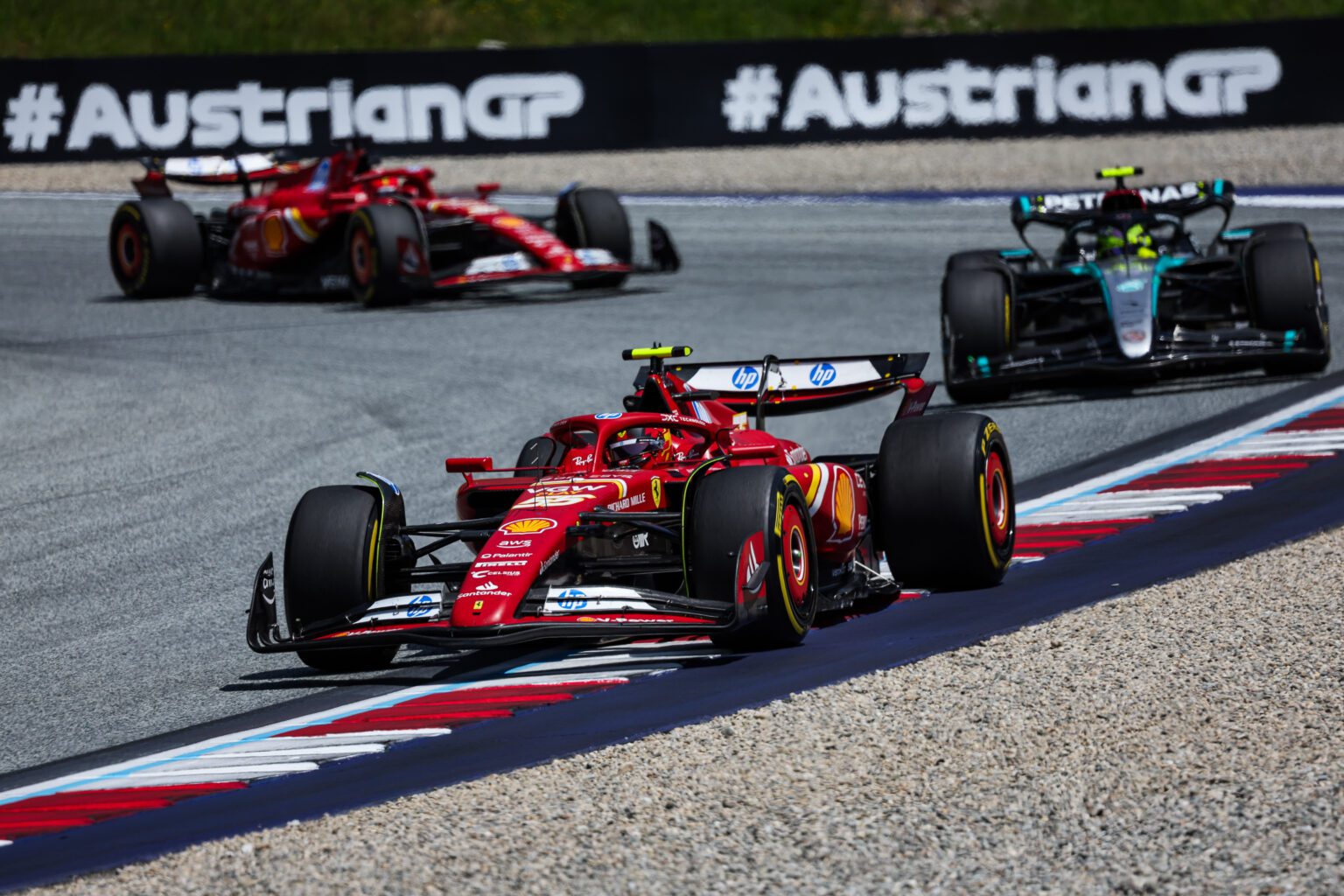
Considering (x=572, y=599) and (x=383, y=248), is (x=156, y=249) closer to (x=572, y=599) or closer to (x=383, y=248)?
(x=383, y=248)

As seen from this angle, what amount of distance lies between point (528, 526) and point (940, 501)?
1.85m

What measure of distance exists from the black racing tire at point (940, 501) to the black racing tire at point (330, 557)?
7.12ft

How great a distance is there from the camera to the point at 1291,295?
14.1 m

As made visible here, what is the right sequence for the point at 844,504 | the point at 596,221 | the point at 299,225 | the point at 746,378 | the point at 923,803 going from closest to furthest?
the point at 923,803, the point at 844,504, the point at 746,378, the point at 596,221, the point at 299,225

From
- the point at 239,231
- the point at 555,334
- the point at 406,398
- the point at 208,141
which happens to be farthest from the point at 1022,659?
the point at 208,141

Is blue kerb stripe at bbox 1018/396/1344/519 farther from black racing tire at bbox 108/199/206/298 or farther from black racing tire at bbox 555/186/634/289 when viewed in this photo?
black racing tire at bbox 108/199/206/298

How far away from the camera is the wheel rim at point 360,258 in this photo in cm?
1972

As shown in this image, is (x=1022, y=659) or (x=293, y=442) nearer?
(x=1022, y=659)

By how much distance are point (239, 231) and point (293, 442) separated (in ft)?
25.4

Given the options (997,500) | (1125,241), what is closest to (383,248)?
(1125,241)

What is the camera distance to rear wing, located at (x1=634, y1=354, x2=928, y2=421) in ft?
31.7

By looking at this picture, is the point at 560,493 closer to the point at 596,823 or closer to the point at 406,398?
the point at 596,823

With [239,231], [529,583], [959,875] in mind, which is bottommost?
[959,875]

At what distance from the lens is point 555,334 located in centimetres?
1805
